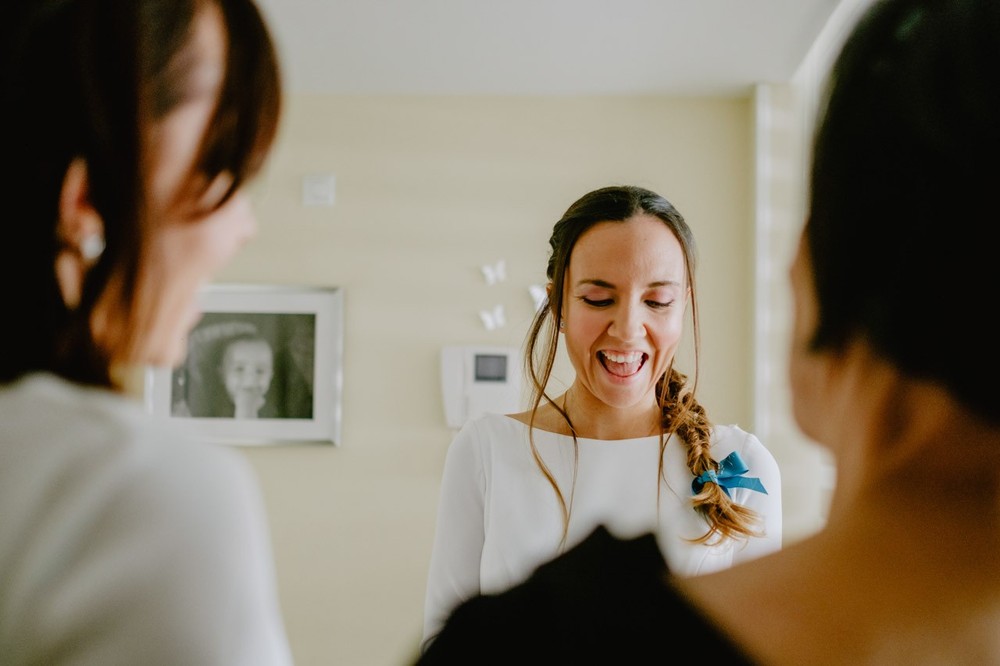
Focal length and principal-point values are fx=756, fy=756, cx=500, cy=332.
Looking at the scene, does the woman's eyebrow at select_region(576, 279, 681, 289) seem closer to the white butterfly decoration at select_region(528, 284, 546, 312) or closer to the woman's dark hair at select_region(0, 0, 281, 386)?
the woman's dark hair at select_region(0, 0, 281, 386)

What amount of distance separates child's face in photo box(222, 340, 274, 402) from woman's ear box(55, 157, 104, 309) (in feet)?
9.18

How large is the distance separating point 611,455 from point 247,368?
7.29 feet

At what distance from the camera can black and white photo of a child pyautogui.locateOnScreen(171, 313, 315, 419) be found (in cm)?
317

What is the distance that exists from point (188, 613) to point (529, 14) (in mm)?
2424

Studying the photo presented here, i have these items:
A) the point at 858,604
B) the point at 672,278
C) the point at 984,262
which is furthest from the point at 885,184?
the point at 672,278

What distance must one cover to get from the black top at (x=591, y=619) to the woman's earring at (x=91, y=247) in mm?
337

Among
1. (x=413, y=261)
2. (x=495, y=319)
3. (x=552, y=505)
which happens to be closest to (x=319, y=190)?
(x=413, y=261)

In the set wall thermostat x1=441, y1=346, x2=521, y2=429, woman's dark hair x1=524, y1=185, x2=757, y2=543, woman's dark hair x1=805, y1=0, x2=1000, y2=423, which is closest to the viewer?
woman's dark hair x1=805, y1=0, x2=1000, y2=423

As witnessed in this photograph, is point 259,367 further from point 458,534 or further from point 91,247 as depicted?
point 91,247

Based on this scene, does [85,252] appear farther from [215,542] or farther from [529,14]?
[529,14]

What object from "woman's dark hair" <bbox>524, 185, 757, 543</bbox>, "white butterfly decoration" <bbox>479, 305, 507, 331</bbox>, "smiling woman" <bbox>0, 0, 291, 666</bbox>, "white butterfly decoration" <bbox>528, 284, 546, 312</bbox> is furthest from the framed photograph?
"smiling woman" <bbox>0, 0, 291, 666</bbox>

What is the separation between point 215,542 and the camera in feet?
1.41

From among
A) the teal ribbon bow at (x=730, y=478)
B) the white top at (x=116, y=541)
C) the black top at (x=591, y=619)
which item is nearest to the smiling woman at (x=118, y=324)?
the white top at (x=116, y=541)

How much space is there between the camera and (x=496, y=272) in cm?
314
